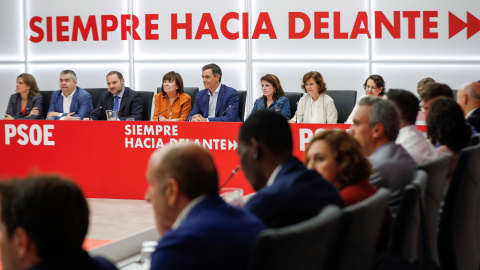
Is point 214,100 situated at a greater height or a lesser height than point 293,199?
greater

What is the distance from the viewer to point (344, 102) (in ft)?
23.4

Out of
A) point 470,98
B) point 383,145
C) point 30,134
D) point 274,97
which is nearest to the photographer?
point 383,145

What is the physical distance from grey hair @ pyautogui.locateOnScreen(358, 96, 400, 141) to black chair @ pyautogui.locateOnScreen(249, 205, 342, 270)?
1.74 meters

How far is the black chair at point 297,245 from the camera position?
129 centimetres

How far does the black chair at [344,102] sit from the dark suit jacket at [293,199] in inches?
195

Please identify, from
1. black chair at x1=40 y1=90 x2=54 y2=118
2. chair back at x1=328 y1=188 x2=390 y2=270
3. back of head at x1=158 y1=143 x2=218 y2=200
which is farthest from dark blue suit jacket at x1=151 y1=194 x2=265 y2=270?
black chair at x1=40 y1=90 x2=54 y2=118

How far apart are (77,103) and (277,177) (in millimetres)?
5950

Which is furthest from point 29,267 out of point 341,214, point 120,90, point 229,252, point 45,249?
point 120,90

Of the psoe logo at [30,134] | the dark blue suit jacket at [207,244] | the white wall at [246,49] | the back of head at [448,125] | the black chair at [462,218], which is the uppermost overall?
the white wall at [246,49]

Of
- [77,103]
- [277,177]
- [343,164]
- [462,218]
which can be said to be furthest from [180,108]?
[277,177]

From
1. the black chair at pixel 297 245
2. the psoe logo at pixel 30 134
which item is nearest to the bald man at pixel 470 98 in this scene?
the black chair at pixel 297 245

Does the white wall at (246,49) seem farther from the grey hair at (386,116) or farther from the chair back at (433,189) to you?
the chair back at (433,189)

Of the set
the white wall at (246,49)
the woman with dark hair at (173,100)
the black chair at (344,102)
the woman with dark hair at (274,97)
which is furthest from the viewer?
the white wall at (246,49)

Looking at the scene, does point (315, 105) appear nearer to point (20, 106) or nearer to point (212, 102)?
point (212, 102)
